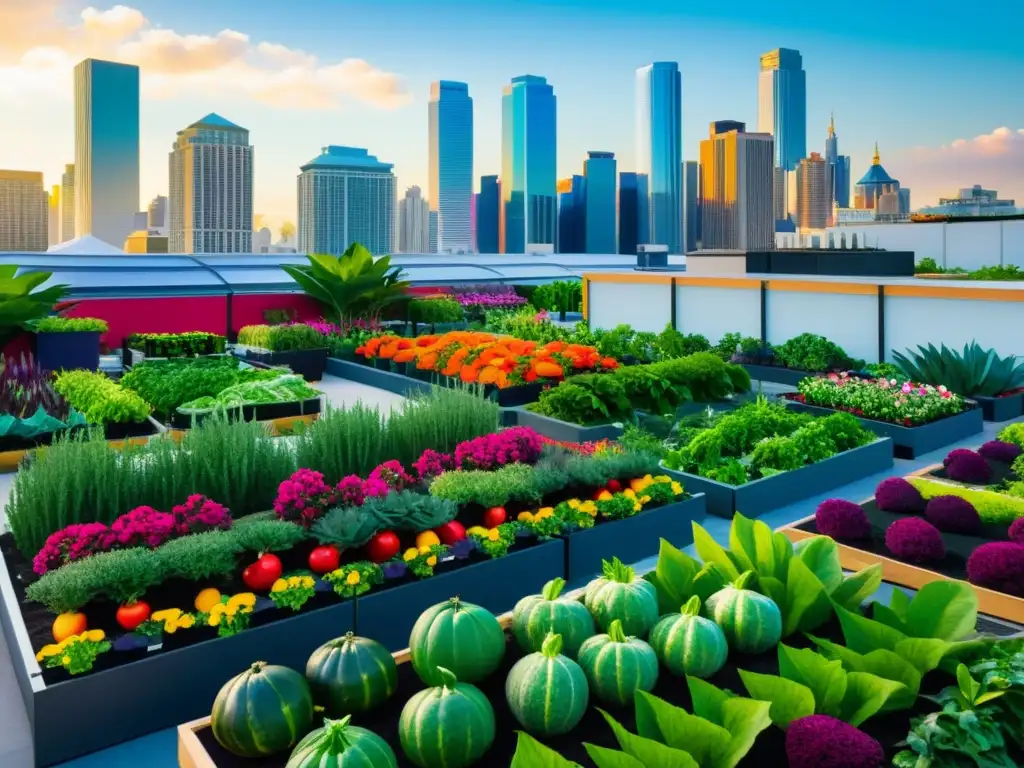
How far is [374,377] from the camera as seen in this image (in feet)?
38.5

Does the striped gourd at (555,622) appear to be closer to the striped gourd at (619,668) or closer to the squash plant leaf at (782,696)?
the striped gourd at (619,668)

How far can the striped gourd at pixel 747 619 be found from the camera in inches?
115

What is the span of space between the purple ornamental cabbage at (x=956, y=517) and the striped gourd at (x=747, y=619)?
2.16 metres

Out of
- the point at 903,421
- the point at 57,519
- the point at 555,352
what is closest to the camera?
the point at 57,519

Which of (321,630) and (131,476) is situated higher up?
(131,476)

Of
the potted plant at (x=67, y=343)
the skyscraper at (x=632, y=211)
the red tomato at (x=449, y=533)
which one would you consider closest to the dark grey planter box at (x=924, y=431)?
the red tomato at (x=449, y=533)

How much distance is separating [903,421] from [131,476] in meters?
6.26

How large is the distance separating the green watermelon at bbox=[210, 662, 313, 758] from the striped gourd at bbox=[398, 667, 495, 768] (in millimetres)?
337

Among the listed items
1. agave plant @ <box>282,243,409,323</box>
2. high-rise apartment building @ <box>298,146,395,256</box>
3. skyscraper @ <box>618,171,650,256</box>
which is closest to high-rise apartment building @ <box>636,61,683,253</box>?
skyscraper @ <box>618,171,650,256</box>

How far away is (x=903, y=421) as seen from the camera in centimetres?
794

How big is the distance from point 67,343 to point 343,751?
9820 millimetres

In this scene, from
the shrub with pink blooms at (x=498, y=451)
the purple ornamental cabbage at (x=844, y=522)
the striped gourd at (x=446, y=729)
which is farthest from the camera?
the shrub with pink blooms at (x=498, y=451)

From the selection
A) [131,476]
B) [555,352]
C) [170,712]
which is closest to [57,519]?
[131,476]

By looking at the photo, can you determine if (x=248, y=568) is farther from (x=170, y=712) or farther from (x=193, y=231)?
(x=193, y=231)
